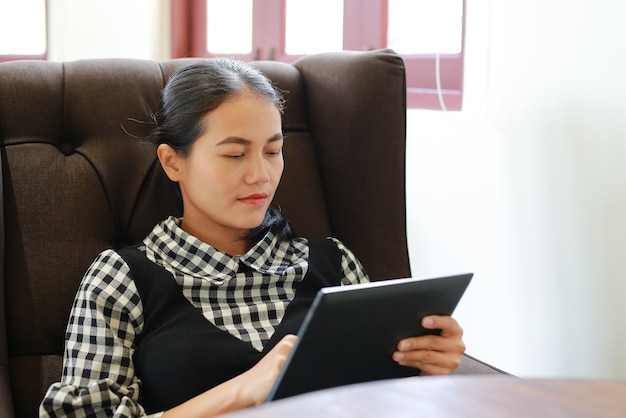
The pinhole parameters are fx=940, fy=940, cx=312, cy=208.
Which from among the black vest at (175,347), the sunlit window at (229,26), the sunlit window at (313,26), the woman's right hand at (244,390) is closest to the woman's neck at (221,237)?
the black vest at (175,347)

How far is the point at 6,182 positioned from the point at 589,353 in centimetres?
101

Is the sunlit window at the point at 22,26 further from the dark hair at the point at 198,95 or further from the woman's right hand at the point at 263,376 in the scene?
the woman's right hand at the point at 263,376

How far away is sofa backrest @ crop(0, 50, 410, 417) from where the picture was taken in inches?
57.5

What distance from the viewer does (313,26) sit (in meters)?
2.66

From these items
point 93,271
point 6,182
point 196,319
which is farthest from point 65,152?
point 196,319

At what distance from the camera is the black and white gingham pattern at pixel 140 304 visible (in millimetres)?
1283

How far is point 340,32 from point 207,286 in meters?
1.28

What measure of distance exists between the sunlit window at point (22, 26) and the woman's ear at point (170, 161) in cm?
164

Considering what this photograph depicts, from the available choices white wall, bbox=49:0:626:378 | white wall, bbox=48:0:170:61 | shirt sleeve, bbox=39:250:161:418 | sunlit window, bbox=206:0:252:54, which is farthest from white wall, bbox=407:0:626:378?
white wall, bbox=48:0:170:61

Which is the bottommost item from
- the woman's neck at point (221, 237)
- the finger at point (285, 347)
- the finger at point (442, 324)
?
the finger at point (285, 347)

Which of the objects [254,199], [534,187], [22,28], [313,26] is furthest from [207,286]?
[22,28]

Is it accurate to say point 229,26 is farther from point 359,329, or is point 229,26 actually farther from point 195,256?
point 359,329

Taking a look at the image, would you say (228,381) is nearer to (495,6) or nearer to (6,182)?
(6,182)

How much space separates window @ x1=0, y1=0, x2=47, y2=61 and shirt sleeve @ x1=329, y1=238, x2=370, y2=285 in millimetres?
1721
